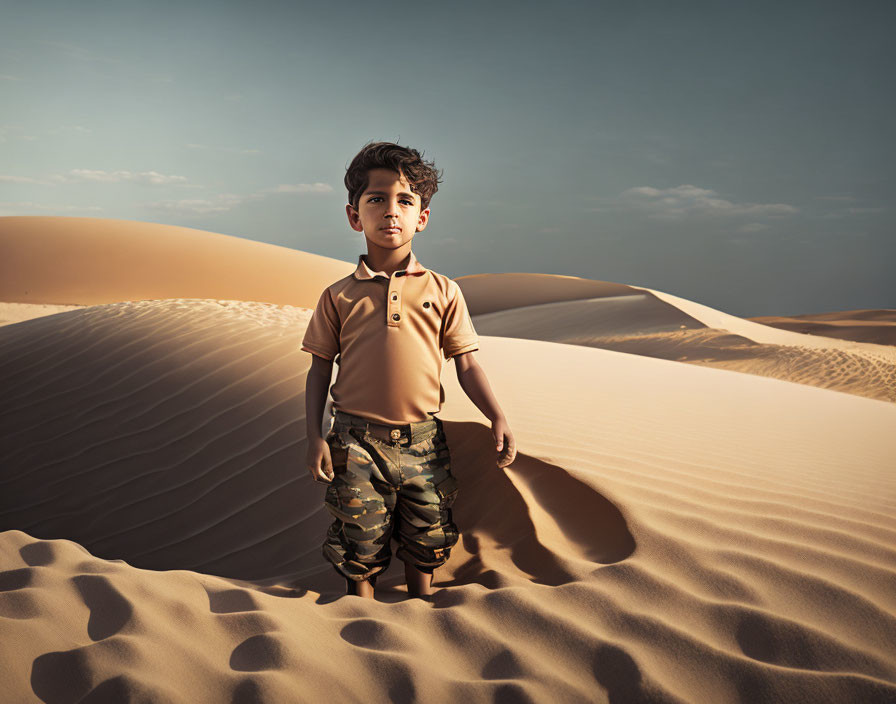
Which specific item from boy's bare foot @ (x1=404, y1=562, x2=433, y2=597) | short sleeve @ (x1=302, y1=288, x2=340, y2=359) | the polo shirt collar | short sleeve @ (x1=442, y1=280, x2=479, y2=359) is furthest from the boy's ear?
boy's bare foot @ (x1=404, y1=562, x2=433, y2=597)

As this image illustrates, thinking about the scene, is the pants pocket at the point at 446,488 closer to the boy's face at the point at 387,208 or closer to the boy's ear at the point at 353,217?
the boy's face at the point at 387,208

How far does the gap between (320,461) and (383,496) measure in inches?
9.8

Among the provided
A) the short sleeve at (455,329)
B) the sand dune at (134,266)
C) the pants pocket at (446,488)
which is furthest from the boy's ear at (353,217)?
the sand dune at (134,266)

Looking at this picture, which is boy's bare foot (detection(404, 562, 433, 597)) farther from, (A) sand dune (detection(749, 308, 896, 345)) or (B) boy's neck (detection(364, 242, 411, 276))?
(A) sand dune (detection(749, 308, 896, 345))

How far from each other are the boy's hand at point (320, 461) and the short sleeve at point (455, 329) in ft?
1.84

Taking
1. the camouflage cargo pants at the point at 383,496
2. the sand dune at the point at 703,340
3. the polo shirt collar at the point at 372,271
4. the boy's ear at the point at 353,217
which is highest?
the boy's ear at the point at 353,217

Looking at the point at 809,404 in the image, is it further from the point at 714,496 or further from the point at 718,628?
the point at 718,628

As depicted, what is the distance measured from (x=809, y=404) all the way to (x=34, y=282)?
898 inches

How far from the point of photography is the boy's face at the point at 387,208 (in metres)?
2.16

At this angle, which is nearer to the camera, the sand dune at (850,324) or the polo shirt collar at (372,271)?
the polo shirt collar at (372,271)

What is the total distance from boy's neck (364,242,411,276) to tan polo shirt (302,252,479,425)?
23 millimetres

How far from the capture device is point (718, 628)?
169 cm

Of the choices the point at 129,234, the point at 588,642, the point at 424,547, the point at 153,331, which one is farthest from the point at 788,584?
the point at 129,234

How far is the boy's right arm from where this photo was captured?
2125 millimetres
